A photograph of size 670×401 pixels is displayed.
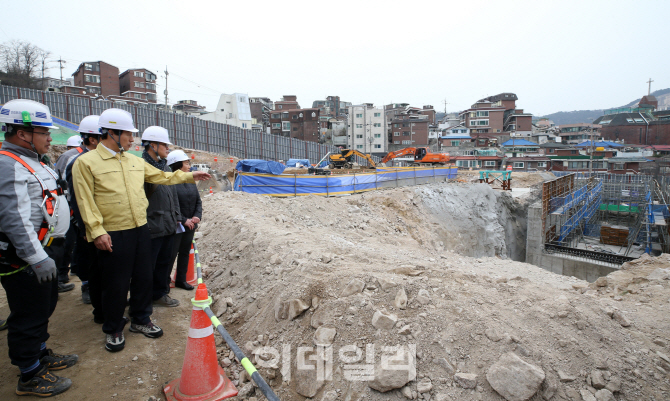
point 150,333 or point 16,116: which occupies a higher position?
point 16,116

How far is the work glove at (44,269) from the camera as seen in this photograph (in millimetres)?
2272

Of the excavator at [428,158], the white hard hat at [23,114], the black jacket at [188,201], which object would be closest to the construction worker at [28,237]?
the white hard hat at [23,114]

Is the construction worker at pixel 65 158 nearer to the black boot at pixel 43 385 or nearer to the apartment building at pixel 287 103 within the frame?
the black boot at pixel 43 385

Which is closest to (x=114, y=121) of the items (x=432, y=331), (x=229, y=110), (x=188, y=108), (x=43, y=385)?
(x=43, y=385)

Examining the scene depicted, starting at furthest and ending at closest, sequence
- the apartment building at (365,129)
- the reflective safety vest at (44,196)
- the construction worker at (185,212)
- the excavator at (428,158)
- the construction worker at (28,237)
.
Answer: the apartment building at (365,129) → the excavator at (428,158) → the construction worker at (185,212) → the reflective safety vest at (44,196) → the construction worker at (28,237)

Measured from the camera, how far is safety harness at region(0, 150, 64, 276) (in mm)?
2238

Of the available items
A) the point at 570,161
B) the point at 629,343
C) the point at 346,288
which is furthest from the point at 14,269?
the point at 570,161

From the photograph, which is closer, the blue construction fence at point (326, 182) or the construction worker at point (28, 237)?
the construction worker at point (28, 237)

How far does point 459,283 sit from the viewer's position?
11.9 ft

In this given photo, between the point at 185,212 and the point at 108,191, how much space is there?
65.5 inches

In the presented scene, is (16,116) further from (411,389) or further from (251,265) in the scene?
(411,389)

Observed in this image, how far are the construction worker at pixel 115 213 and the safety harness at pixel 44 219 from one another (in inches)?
6.4

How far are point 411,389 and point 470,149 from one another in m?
54.0

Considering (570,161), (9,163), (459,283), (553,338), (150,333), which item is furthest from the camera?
(570,161)
